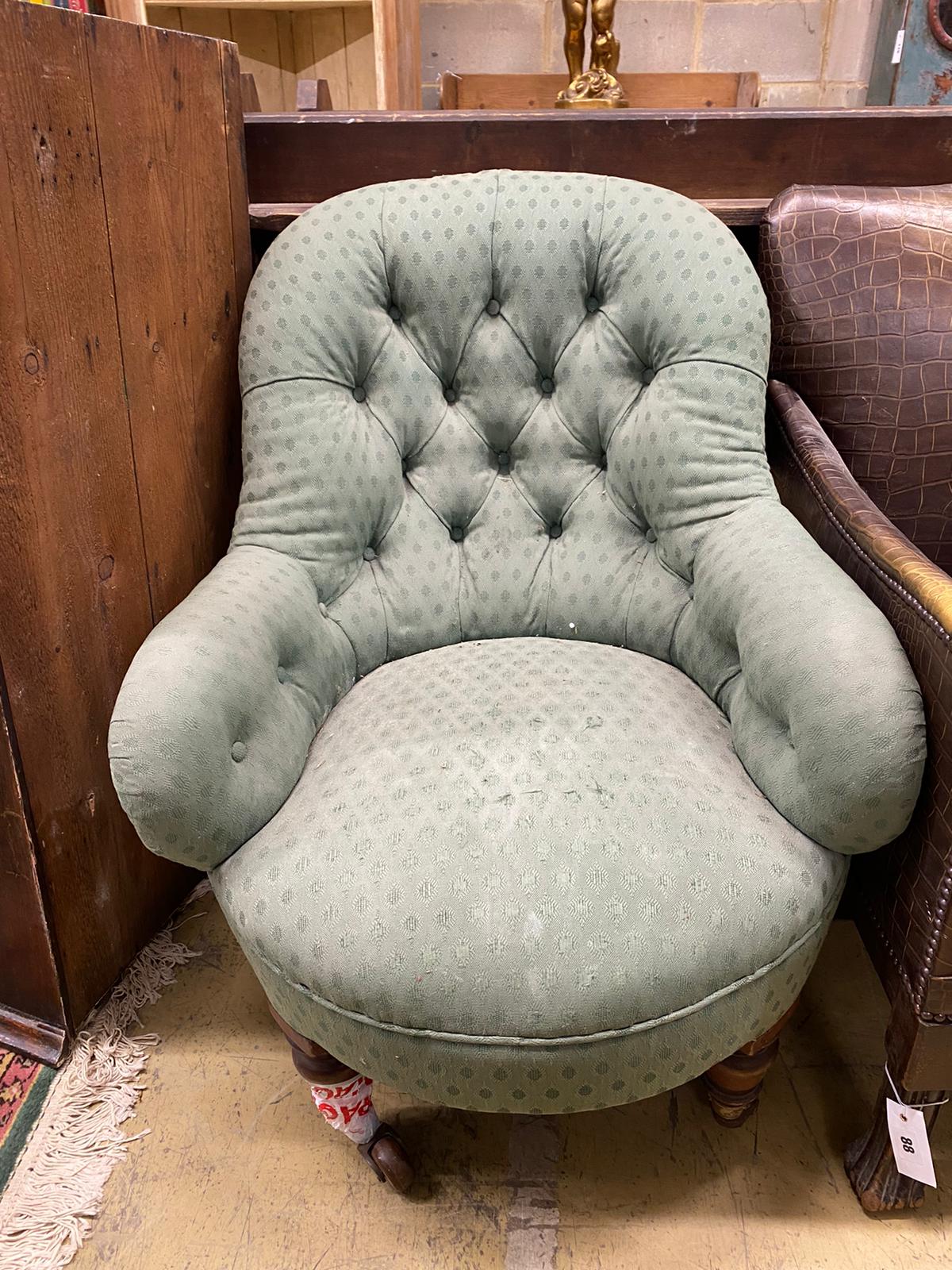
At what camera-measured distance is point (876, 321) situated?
3.67 feet

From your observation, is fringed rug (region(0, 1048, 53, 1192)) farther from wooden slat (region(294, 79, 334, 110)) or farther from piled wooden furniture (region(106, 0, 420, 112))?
piled wooden furniture (region(106, 0, 420, 112))

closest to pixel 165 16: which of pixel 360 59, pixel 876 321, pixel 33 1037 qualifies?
pixel 360 59

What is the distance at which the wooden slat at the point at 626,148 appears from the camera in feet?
4.02

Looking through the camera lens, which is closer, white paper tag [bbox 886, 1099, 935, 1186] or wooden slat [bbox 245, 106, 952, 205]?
white paper tag [bbox 886, 1099, 935, 1186]

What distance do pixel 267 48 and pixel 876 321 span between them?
5.20ft

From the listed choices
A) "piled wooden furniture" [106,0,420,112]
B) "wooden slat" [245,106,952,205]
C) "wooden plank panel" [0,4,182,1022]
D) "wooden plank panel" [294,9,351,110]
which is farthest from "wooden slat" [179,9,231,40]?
"wooden plank panel" [0,4,182,1022]

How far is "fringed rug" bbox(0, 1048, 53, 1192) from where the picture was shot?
37.9 inches

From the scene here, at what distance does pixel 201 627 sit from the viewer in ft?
2.72

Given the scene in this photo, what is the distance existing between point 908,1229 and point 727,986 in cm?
45

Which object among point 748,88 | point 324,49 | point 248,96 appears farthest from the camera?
point 324,49

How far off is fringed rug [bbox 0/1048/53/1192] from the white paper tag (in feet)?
3.00

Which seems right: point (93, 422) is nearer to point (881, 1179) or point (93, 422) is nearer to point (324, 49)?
point (881, 1179)

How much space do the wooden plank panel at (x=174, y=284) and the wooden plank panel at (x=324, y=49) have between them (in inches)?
39.6

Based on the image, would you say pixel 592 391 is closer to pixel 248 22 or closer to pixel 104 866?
pixel 104 866
